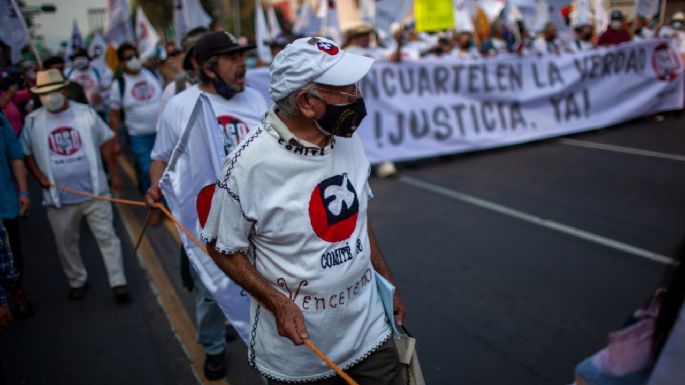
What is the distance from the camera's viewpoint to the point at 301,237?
1862 millimetres

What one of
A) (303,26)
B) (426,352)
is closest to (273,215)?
(426,352)

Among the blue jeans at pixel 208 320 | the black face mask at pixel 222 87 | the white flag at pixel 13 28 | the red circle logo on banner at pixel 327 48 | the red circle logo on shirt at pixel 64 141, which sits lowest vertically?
the blue jeans at pixel 208 320

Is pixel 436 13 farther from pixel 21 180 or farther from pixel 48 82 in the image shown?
pixel 21 180

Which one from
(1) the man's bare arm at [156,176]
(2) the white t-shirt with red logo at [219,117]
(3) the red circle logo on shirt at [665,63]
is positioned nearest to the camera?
(2) the white t-shirt with red logo at [219,117]

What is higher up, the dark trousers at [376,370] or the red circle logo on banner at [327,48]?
the red circle logo on banner at [327,48]

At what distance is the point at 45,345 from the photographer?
12.9 feet

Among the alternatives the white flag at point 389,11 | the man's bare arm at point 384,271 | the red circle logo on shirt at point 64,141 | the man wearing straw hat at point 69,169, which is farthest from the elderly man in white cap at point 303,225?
the white flag at point 389,11

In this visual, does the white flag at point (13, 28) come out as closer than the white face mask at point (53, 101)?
No

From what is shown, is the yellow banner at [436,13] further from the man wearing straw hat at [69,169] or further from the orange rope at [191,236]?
the orange rope at [191,236]

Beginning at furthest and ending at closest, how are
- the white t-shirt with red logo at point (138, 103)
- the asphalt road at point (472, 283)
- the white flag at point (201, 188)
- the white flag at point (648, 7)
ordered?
the white flag at point (648, 7) < the white t-shirt with red logo at point (138, 103) < the asphalt road at point (472, 283) < the white flag at point (201, 188)

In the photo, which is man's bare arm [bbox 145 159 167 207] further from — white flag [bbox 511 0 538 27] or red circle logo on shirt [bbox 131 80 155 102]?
white flag [bbox 511 0 538 27]

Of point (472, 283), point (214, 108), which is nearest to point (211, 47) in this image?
point (214, 108)

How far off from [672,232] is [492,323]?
105 inches

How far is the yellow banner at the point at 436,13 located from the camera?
30.6ft
